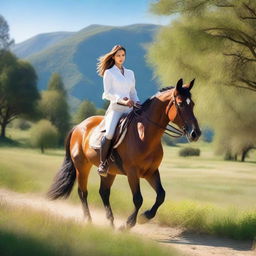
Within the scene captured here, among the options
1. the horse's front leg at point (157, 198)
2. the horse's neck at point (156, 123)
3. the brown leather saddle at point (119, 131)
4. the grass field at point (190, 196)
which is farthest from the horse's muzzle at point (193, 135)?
the grass field at point (190, 196)

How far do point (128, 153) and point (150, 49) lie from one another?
24.0 ft

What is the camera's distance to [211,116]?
15.1 meters

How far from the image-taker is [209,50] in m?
13.6

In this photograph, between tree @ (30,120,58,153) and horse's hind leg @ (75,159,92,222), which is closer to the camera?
horse's hind leg @ (75,159,92,222)

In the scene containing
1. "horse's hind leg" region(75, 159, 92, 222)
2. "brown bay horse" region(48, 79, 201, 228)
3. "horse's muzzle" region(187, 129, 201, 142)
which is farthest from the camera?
"horse's hind leg" region(75, 159, 92, 222)

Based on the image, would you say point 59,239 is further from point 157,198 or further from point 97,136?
point 97,136

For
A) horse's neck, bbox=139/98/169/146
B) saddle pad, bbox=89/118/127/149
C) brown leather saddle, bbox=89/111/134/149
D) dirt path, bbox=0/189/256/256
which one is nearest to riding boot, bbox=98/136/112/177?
brown leather saddle, bbox=89/111/134/149

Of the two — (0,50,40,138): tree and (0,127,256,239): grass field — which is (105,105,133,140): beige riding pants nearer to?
(0,127,256,239): grass field

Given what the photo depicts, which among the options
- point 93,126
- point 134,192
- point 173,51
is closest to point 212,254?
point 134,192

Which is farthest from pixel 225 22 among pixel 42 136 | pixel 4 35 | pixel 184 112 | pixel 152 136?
pixel 4 35

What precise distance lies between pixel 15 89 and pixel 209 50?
40.8 metres

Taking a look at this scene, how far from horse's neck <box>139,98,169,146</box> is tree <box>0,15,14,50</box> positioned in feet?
144

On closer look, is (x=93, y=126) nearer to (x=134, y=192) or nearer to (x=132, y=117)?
(x=132, y=117)

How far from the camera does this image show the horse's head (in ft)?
21.9
